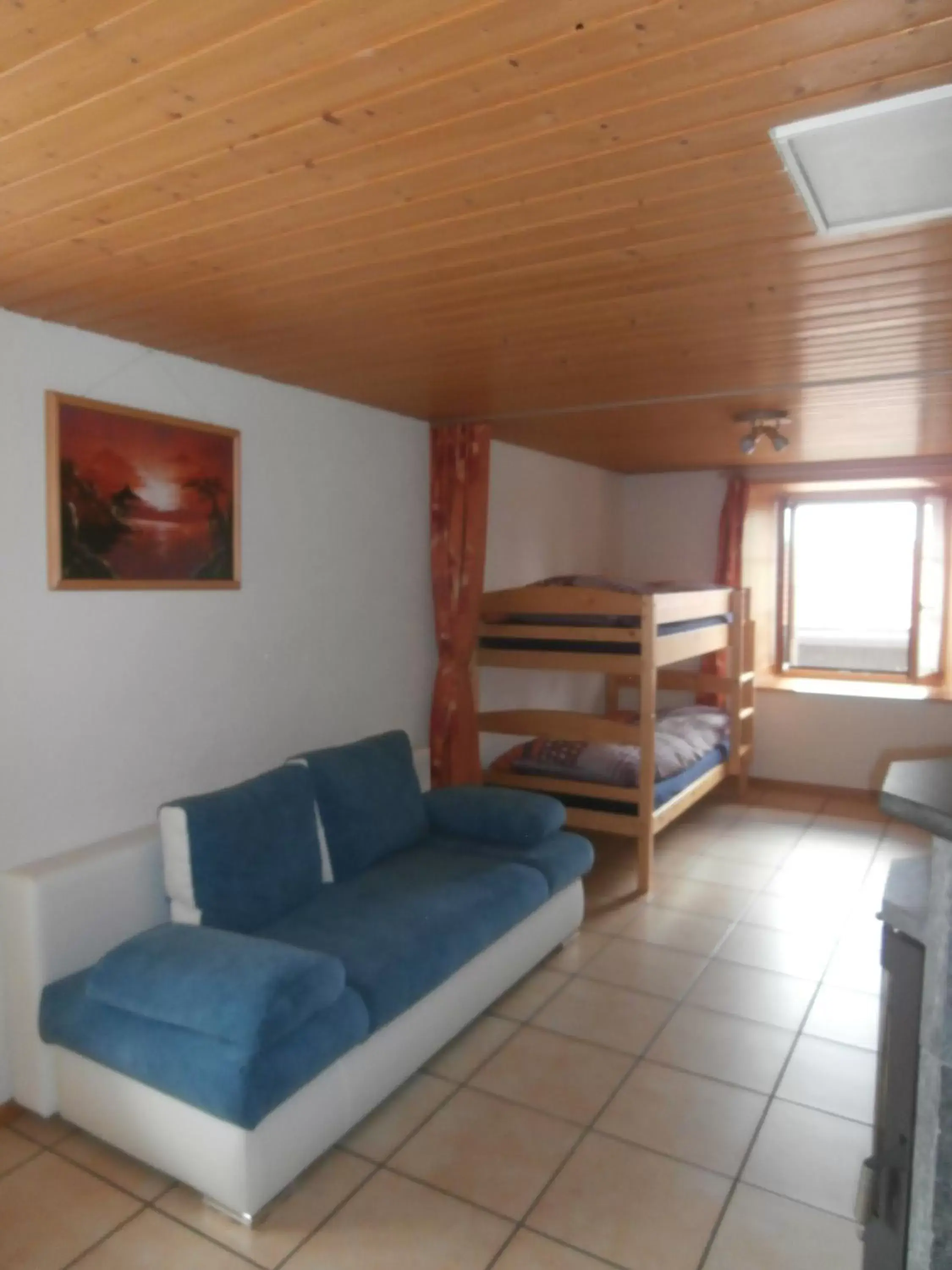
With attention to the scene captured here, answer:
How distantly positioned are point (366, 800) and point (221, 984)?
1.17 metres

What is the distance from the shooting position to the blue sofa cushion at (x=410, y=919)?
238cm

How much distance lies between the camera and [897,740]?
5574 millimetres

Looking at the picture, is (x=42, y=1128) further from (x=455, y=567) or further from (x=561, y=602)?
(x=561, y=602)

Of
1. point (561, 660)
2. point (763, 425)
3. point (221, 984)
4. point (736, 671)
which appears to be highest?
point (763, 425)

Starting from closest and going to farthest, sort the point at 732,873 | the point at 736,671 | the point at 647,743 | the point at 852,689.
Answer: the point at 647,743 → the point at 732,873 → the point at 736,671 → the point at 852,689

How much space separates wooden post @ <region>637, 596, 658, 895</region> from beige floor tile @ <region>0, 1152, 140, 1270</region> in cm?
249

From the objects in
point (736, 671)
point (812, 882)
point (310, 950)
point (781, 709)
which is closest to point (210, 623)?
point (310, 950)

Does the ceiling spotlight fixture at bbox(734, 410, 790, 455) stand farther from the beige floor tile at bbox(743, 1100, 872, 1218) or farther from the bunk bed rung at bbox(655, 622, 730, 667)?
the beige floor tile at bbox(743, 1100, 872, 1218)

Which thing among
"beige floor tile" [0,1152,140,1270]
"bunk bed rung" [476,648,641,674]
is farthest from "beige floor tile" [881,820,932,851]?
"beige floor tile" [0,1152,140,1270]

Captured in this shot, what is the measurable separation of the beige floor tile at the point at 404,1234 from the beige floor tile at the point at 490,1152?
0.17 ft

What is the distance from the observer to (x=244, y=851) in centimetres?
262

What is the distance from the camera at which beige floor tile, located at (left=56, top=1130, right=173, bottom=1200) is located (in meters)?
2.14

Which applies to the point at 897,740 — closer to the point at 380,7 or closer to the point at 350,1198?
the point at 350,1198

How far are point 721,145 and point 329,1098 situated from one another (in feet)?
7.33
